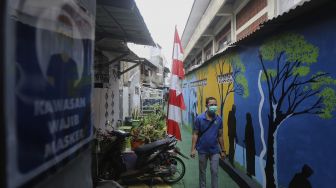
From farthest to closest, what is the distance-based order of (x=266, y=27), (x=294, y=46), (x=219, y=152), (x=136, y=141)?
1. (x=136, y=141)
2. (x=219, y=152)
3. (x=266, y=27)
4. (x=294, y=46)

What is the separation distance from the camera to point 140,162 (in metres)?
7.74

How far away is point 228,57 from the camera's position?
9531 mm

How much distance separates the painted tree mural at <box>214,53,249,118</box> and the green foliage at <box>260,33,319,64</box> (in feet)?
5.47

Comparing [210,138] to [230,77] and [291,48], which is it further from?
[230,77]

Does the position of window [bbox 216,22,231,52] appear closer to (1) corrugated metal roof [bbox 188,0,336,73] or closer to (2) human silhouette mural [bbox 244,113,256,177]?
(2) human silhouette mural [bbox 244,113,256,177]

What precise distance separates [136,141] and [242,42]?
11.8 feet

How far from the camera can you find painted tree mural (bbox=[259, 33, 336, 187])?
14.9 feet

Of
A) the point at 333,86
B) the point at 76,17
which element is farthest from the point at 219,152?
the point at 76,17

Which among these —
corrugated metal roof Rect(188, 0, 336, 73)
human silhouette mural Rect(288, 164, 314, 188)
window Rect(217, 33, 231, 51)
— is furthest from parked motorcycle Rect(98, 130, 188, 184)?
window Rect(217, 33, 231, 51)

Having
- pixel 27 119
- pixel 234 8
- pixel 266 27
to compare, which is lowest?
pixel 27 119

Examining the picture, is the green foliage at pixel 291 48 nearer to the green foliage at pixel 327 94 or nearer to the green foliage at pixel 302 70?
the green foliage at pixel 302 70

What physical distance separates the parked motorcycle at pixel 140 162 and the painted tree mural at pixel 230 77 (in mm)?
1949

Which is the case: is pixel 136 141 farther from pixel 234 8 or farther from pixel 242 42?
pixel 234 8

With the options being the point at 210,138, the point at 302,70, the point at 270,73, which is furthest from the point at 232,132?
the point at 302,70
